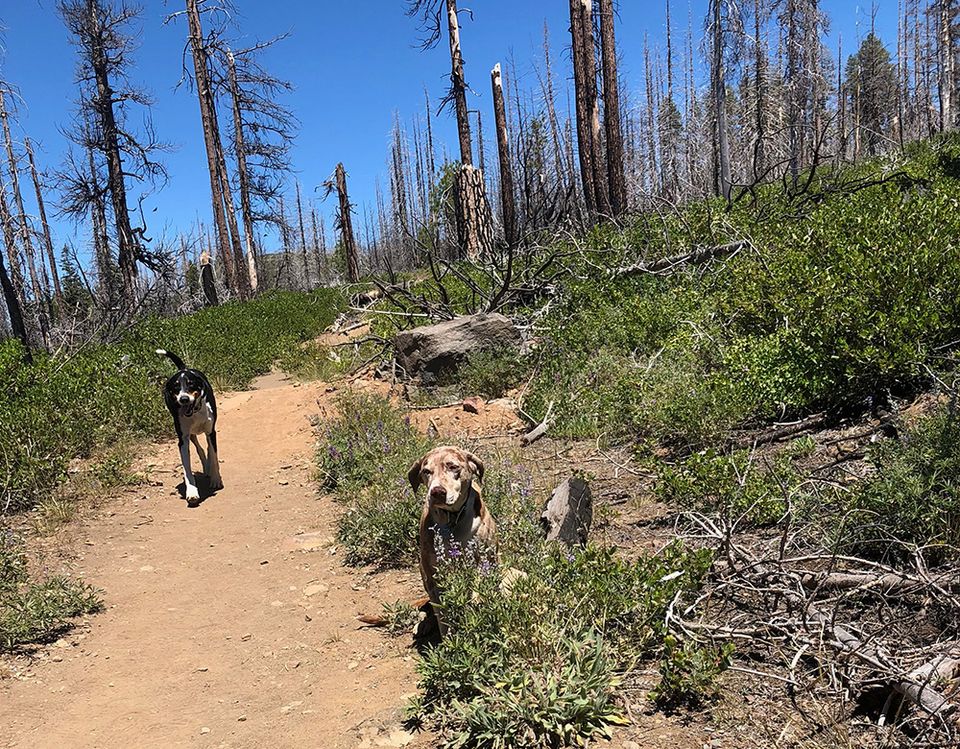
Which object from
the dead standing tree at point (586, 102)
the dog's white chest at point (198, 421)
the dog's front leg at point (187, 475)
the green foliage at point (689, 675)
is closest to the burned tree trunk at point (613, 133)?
the dead standing tree at point (586, 102)

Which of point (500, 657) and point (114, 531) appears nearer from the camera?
point (500, 657)

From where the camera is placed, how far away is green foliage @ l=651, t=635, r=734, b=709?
2516 mm

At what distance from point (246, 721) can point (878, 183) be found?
9.44m

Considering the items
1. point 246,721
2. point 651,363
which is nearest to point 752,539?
point 246,721

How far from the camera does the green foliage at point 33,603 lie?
12.7 ft

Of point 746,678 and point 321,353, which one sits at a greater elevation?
point 321,353

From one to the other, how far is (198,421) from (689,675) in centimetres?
547

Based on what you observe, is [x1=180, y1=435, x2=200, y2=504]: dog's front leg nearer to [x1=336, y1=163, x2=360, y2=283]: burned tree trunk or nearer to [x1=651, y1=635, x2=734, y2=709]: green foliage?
[x1=651, y1=635, x2=734, y2=709]: green foliage

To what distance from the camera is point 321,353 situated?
12.6 m

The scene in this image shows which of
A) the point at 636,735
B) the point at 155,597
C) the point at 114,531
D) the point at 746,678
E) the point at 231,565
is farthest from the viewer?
the point at 114,531

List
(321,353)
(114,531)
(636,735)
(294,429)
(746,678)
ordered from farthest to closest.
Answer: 1. (321,353)
2. (294,429)
3. (114,531)
4. (746,678)
5. (636,735)

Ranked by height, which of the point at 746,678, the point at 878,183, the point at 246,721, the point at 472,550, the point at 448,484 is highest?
the point at 878,183

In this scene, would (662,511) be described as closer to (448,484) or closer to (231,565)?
(448,484)

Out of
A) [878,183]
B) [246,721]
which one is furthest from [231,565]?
[878,183]
